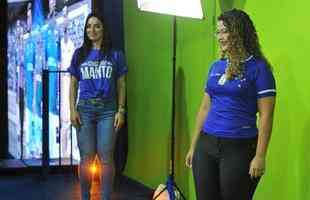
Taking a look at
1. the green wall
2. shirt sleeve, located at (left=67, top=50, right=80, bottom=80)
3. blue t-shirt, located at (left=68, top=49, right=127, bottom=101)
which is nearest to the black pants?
the green wall

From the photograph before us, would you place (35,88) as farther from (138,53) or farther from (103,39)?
(103,39)

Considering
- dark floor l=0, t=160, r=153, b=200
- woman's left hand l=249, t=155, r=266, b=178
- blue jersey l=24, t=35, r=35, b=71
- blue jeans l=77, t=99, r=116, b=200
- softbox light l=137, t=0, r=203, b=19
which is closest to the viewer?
woman's left hand l=249, t=155, r=266, b=178

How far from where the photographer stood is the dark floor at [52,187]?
16.2 ft

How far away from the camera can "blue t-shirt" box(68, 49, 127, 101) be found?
405 centimetres

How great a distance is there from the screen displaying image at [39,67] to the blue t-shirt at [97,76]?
188 centimetres

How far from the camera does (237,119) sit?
8.79 ft

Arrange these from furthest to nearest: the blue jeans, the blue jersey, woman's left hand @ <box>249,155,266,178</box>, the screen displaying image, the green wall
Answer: the blue jersey
the screen displaying image
the blue jeans
the green wall
woman's left hand @ <box>249,155,266,178</box>

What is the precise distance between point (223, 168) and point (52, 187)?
2.94 metres

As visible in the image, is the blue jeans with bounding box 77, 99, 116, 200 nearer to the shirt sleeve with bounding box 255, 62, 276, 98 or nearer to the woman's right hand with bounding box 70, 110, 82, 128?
the woman's right hand with bounding box 70, 110, 82, 128

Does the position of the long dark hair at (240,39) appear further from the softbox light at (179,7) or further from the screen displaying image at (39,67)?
the screen displaying image at (39,67)

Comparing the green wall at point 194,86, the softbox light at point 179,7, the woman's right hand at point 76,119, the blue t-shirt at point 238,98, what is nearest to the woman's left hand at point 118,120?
the woman's right hand at point 76,119

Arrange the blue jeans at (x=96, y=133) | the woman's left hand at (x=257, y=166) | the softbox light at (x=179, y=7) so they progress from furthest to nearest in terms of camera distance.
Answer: the blue jeans at (x=96, y=133), the softbox light at (x=179, y=7), the woman's left hand at (x=257, y=166)

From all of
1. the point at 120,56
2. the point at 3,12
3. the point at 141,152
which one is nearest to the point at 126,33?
the point at 141,152

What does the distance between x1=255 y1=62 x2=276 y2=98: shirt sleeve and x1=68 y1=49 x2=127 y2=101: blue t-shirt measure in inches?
64.1
